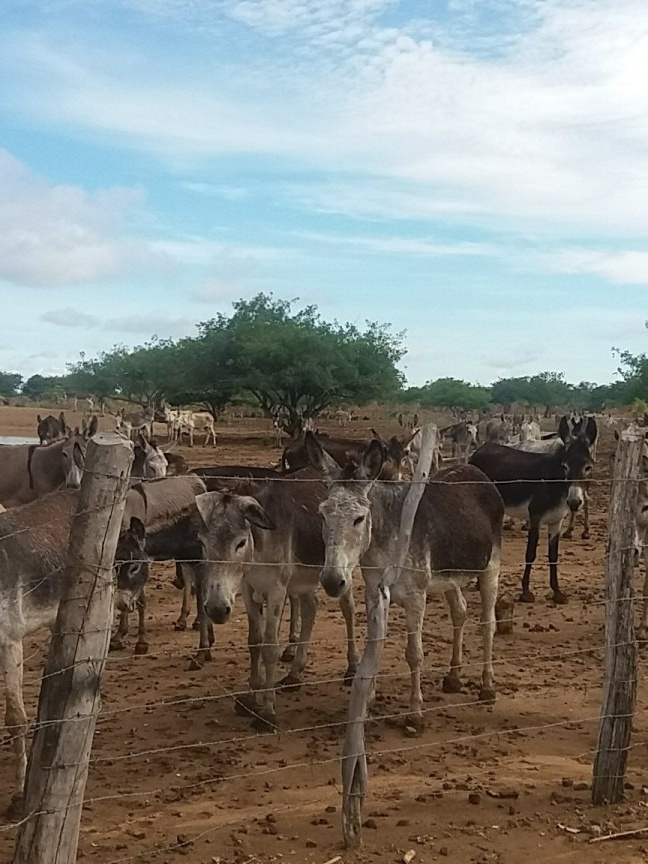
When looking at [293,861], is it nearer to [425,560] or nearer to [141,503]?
[425,560]

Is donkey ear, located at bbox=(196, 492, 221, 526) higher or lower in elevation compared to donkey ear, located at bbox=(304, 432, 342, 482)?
lower

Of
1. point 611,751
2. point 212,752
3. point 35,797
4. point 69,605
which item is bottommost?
point 212,752

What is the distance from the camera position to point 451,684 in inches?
313

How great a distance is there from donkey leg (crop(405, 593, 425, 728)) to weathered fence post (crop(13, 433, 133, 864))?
361cm

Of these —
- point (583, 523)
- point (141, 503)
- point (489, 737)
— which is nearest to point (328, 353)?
point (583, 523)

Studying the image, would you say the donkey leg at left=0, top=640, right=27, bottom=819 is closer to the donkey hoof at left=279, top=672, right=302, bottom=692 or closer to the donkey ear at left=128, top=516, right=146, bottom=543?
the donkey ear at left=128, top=516, right=146, bottom=543

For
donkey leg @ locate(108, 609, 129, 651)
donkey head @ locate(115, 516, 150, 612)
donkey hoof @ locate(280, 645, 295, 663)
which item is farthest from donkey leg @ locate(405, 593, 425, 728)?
donkey leg @ locate(108, 609, 129, 651)

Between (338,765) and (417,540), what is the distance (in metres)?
1.89

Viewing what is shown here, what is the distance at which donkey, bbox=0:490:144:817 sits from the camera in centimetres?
558

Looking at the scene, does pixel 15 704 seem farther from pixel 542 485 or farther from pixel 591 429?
pixel 591 429

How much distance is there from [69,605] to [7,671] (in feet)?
7.13

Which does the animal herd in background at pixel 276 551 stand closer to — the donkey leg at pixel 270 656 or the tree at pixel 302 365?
the donkey leg at pixel 270 656

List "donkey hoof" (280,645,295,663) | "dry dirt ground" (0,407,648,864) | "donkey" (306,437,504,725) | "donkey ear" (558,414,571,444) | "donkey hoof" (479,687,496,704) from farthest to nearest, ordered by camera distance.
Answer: "donkey ear" (558,414,571,444), "donkey hoof" (280,645,295,663), "donkey hoof" (479,687,496,704), "donkey" (306,437,504,725), "dry dirt ground" (0,407,648,864)

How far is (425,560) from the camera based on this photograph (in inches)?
288
